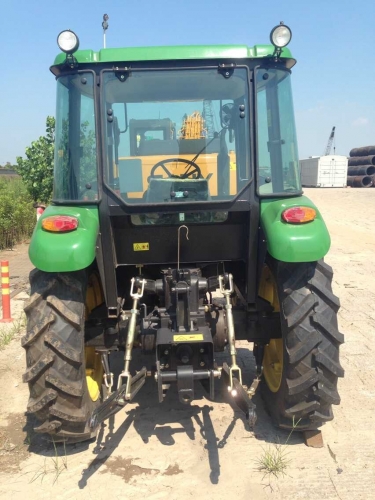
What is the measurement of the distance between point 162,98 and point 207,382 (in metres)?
2.02

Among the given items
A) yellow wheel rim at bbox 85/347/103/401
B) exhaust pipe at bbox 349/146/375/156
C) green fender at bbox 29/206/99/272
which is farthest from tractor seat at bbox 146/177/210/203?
exhaust pipe at bbox 349/146/375/156

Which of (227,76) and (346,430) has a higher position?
(227,76)

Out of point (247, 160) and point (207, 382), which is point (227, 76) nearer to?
point (247, 160)

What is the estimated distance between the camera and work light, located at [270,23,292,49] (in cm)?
312

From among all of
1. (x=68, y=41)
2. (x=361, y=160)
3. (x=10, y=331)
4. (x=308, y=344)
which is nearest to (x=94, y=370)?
(x=308, y=344)

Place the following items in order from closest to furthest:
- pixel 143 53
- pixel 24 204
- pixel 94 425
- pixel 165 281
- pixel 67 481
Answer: pixel 94 425 < pixel 67 481 < pixel 143 53 < pixel 165 281 < pixel 24 204

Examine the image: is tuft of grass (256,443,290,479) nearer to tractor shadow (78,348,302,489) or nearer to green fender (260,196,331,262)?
tractor shadow (78,348,302,489)

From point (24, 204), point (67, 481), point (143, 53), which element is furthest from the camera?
point (24, 204)

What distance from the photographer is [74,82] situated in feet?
11.0

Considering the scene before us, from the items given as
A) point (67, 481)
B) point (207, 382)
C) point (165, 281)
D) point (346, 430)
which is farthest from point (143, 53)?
point (346, 430)

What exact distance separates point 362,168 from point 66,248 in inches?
1243

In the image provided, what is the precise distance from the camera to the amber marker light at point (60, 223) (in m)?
3.16

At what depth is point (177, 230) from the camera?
11.5 feet

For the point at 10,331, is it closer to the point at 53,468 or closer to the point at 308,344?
the point at 53,468
